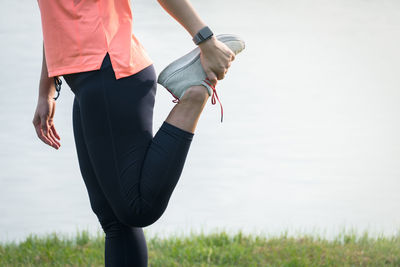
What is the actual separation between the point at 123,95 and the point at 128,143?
148 mm

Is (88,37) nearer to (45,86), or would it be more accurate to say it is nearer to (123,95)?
(123,95)

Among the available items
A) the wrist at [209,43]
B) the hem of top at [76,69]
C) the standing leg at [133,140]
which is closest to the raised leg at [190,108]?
the standing leg at [133,140]

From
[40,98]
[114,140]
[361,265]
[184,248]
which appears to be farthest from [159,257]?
[114,140]

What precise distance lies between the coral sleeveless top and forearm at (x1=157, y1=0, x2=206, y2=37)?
0.57ft

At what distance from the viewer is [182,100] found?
1.56 m

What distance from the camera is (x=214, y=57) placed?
1.53 m

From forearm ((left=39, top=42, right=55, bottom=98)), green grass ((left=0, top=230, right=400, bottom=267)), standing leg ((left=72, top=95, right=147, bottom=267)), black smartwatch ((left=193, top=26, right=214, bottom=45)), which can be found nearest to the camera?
black smartwatch ((left=193, top=26, right=214, bottom=45))

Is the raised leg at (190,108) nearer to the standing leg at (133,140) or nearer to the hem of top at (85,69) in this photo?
the standing leg at (133,140)

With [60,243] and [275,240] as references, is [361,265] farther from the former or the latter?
[60,243]

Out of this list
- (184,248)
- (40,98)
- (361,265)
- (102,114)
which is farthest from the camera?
(184,248)

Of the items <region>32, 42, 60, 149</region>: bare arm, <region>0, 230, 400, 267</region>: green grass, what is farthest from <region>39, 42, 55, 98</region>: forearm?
<region>0, 230, 400, 267</region>: green grass

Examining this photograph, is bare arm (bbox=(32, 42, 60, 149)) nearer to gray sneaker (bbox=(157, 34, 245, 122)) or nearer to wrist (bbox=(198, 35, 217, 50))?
gray sneaker (bbox=(157, 34, 245, 122))

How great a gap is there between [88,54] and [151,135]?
0.31 meters

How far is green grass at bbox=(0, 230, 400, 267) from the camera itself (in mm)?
2828
